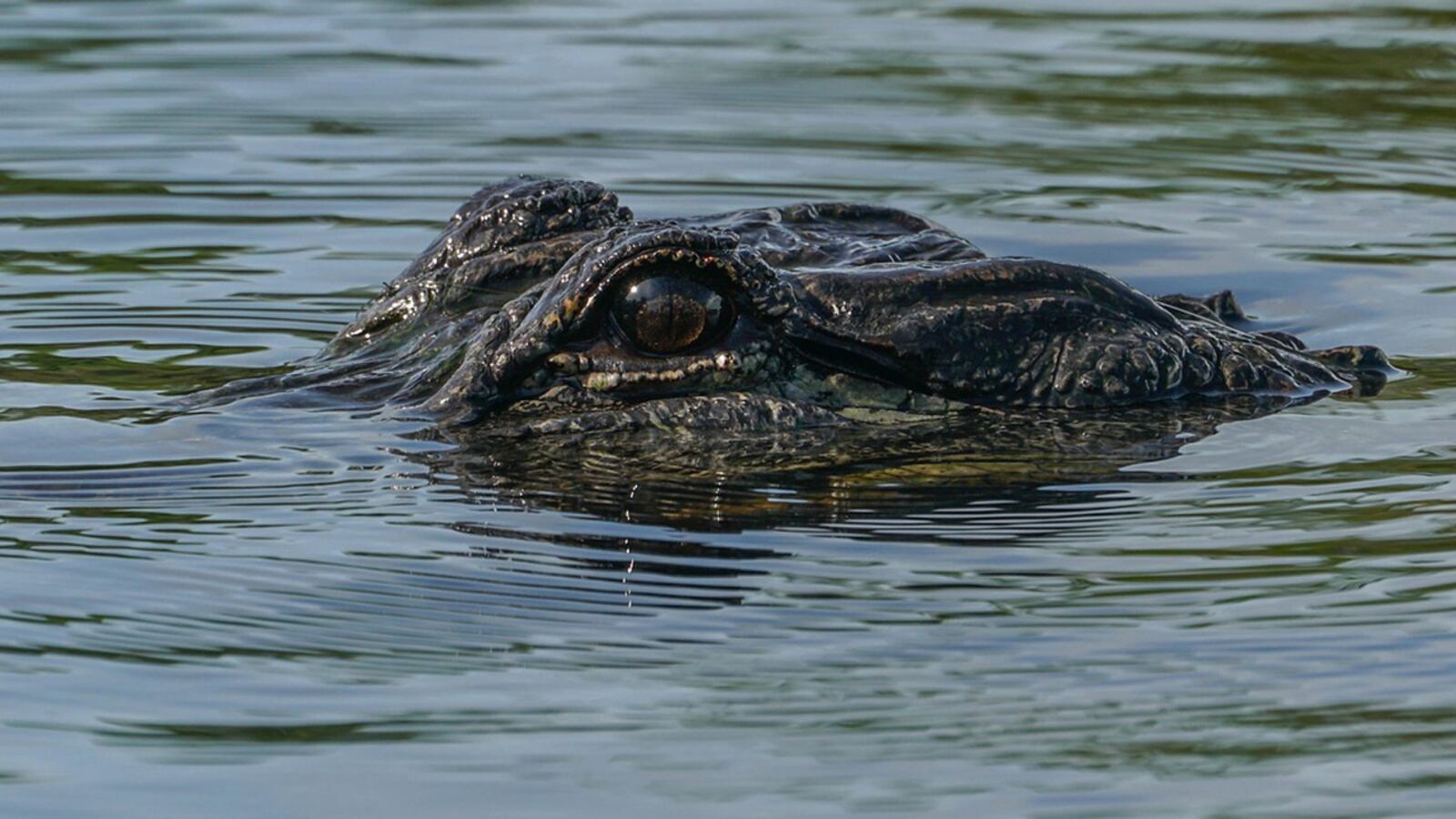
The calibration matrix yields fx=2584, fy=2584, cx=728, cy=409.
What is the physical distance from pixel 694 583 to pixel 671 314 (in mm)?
1343

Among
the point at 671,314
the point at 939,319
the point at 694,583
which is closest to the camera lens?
the point at 694,583

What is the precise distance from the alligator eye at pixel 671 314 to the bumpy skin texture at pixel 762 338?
0.02 m

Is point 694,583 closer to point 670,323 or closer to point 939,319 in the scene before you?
point 670,323

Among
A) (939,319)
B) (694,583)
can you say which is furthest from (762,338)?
(694,583)

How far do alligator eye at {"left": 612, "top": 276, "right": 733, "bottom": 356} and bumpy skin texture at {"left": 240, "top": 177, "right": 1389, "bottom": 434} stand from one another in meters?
0.02

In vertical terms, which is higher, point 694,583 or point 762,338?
point 762,338

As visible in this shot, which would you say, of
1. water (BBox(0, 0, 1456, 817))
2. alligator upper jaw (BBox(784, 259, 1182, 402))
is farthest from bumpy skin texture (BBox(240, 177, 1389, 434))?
water (BBox(0, 0, 1456, 817))

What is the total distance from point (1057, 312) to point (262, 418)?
226cm

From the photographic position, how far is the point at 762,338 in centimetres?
710

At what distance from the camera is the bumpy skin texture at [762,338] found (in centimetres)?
703

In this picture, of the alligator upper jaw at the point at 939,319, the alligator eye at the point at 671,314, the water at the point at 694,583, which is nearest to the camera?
the water at the point at 694,583

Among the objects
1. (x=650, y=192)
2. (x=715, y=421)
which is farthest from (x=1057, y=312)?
(x=650, y=192)

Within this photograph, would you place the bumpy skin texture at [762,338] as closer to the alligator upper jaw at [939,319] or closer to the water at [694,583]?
the alligator upper jaw at [939,319]

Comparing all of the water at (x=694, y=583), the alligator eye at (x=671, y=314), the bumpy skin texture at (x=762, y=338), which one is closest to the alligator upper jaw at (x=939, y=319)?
the bumpy skin texture at (x=762, y=338)
